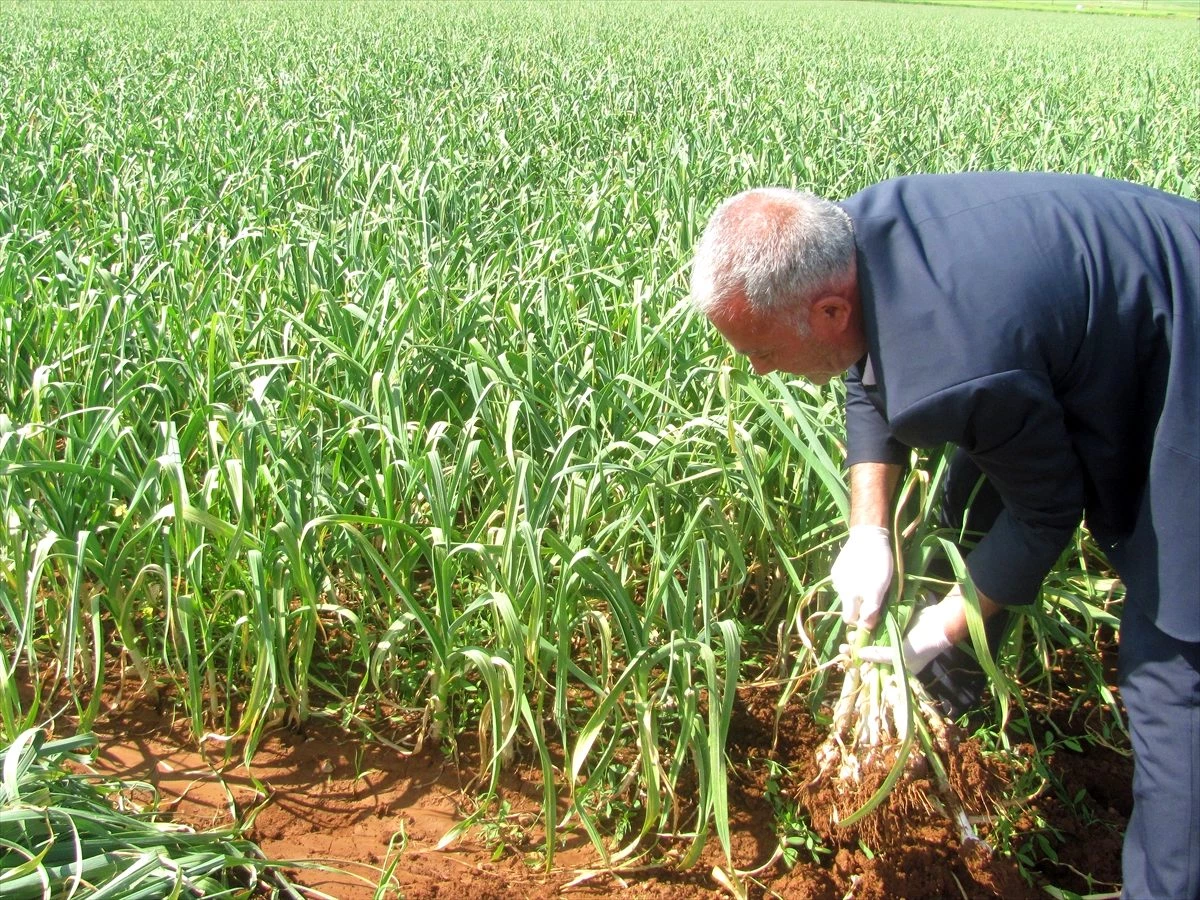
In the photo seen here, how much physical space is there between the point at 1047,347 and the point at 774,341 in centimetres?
39

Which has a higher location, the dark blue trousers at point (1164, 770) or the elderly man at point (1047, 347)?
the elderly man at point (1047, 347)

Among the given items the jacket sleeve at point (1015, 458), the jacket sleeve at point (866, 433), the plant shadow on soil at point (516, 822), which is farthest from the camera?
the jacket sleeve at point (866, 433)

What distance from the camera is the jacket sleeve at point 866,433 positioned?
6.57 ft

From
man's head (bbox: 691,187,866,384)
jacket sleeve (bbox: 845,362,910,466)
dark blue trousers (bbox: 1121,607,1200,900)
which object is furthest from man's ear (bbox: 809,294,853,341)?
dark blue trousers (bbox: 1121,607,1200,900)

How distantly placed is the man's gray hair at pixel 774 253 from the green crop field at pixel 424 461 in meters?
0.21

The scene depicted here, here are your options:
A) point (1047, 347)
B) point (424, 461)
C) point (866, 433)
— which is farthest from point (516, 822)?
point (1047, 347)

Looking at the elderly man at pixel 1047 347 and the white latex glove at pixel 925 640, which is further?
the white latex glove at pixel 925 640

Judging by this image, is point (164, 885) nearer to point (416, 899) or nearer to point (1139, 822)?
point (416, 899)

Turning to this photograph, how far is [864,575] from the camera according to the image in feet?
6.34

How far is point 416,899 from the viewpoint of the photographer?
178 centimetres

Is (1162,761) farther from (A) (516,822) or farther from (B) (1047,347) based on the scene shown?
(A) (516,822)

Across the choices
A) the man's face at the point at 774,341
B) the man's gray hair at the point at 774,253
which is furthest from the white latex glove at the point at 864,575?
the man's gray hair at the point at 774,253

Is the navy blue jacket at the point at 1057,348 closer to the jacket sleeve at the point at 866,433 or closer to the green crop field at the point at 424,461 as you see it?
the green crop field at the point at 424,461

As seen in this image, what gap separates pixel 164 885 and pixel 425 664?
2.67ft
